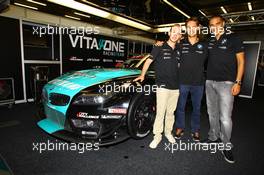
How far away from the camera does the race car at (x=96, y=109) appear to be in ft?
7.12

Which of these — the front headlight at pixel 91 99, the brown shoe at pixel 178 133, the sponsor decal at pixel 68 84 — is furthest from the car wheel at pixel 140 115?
the sponsor decal at pixel 68 84

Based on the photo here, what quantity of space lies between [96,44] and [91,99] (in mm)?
5423

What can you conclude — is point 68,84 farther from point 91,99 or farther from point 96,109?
point 96,109

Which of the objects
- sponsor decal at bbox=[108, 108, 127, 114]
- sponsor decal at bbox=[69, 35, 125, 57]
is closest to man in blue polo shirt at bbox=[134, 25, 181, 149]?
sponsor decal at bbox=[108, 108, 127, 114]

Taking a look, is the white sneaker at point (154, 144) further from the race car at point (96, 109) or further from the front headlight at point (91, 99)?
the front headlight at point (91, 99)

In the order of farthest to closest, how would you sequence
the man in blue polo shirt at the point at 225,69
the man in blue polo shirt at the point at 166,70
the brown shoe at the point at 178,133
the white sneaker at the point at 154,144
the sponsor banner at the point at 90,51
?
the sponsor banner at the point at 90,51, the brown shoe at the point at 178,133, the white sneaker at the point at 154,144, the man in blue polo shirt at the point at 166,70, the man in blue polo shirt at the point at 225,69

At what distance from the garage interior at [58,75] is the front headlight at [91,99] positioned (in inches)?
28.6

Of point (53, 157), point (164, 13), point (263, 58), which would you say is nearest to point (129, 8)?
point (164, 13)

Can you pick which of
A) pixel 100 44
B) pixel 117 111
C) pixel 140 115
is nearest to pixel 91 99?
pixel 117 111

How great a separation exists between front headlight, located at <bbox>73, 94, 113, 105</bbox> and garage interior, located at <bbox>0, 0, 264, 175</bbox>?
73 centimetres

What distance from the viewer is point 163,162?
7.43 ft

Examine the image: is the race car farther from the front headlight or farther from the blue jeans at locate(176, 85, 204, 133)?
the blue jeans at locate(176, 85, 204, 133)

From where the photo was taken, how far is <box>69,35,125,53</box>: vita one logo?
650cm

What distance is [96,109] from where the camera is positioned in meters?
2.17
